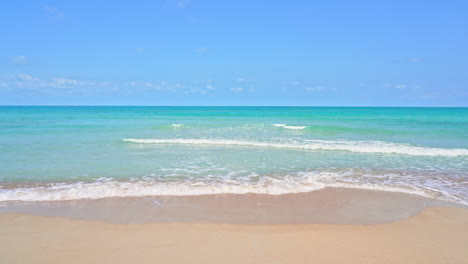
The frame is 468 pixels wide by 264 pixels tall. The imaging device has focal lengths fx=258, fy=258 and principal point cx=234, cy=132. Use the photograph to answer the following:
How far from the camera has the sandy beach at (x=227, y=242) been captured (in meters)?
3.62

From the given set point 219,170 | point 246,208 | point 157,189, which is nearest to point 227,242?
point 246,208

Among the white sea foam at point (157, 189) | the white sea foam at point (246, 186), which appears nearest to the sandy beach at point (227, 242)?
the white sea foam at point (157, 189)

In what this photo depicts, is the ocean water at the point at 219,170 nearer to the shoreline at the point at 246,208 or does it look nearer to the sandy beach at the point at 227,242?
the shoreline at the point at 246,208

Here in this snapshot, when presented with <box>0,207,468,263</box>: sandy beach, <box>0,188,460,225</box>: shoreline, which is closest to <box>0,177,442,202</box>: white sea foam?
<box>0,188,460,225</box>: shoreline

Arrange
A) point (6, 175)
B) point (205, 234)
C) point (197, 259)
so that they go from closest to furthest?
point (197, 259), point (205, 234), point (6, 175)

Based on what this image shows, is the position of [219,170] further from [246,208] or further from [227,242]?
[227,242]

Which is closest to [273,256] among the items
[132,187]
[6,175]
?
[132,187]

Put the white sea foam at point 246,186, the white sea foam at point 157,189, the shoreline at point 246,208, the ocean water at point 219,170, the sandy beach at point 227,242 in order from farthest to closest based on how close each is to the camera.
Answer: the ocean water at point 219,170
the white sea foam at point 246,186
the white sea foam at point 157,189
the shoreline at point 246,208
the sandy beach at point 227,242

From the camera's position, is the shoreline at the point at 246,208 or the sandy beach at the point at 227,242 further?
the shoreline at the point at 246,208

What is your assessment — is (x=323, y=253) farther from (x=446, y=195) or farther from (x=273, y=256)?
(x=446, y=195)

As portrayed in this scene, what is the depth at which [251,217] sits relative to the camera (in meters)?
4.96

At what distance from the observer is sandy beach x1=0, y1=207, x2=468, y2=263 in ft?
11.9

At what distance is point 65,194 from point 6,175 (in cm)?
322

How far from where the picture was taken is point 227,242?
4016 mm
